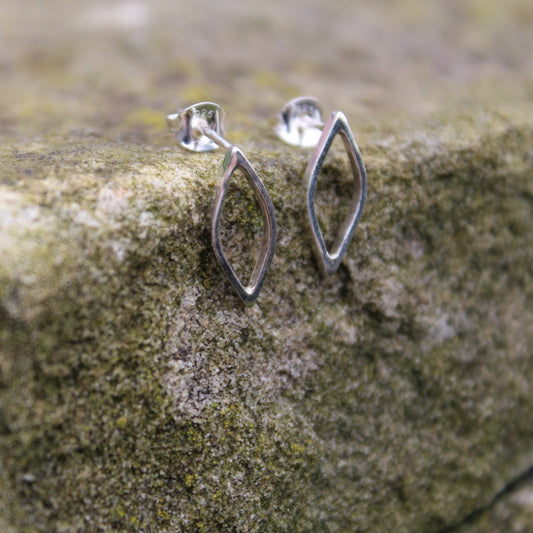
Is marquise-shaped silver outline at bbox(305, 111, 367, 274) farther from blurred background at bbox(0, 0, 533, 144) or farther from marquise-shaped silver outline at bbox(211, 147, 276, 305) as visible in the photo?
blurred background at bbox(0, 0, 533, 144)

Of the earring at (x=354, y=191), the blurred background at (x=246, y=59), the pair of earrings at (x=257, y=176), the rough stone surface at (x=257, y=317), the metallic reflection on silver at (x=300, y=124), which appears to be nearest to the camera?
the rough stone surface at (x=257, y=317)

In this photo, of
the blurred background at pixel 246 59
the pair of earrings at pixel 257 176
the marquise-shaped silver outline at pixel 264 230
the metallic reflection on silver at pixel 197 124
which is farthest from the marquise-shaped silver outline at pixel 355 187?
the blurred background at pixel 246 59

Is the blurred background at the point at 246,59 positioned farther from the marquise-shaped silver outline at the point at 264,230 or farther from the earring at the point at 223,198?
the marquise-shaped silver outline at the point at 264,230

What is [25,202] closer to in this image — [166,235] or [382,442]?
[166,235]

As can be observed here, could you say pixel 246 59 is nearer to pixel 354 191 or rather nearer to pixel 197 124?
pixel 197 124

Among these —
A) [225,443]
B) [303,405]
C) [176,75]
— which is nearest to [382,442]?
[303,405]
